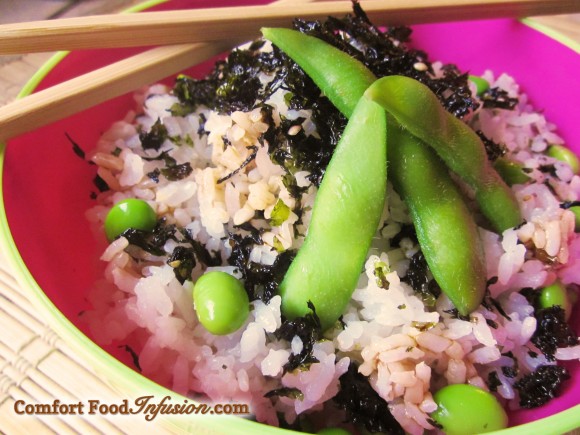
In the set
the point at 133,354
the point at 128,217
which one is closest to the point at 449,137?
the point at 128,217

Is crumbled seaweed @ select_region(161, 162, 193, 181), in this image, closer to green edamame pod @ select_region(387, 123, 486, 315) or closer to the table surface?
the table surface

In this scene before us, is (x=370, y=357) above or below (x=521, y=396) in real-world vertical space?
above

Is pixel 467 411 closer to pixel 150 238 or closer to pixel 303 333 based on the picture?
pixel 303 333

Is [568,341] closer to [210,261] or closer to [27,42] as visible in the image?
[210,261]

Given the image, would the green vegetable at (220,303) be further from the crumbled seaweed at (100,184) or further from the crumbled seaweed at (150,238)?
the crumbled seaweed at (100,184)

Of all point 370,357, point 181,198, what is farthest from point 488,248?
point 181,198

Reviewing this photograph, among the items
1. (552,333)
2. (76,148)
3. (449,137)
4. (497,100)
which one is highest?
(449,137)
